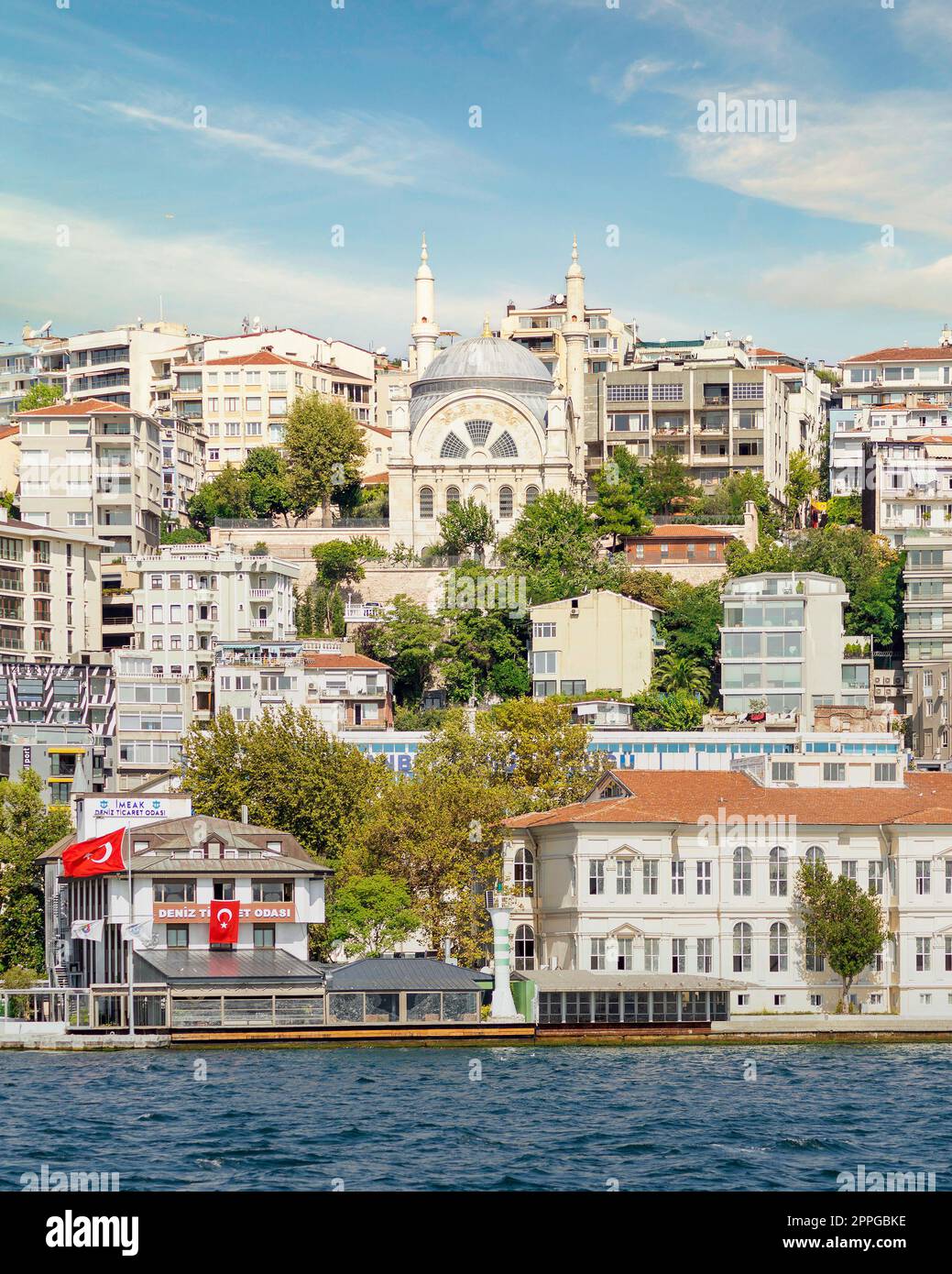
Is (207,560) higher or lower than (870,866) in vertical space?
higher

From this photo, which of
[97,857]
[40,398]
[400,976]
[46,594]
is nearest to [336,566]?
[46,594]

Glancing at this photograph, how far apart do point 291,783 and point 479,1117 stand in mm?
30391

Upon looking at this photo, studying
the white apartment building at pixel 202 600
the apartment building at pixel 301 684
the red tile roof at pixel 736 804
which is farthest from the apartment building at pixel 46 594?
the red tile roof at pixel 736 804

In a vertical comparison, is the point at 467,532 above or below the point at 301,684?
above

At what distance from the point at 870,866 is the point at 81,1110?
27.8 m

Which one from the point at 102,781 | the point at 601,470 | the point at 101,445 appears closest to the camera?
the point at 102,781

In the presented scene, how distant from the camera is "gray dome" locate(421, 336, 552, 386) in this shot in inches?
4313

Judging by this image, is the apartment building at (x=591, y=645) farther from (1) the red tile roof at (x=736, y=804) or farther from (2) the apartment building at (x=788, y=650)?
(1) the red tile roof at (x=736, y=804)

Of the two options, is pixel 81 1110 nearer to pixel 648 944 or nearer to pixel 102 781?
pixel 648 944

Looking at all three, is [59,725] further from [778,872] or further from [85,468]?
[778,872]

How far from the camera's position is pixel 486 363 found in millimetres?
109688
